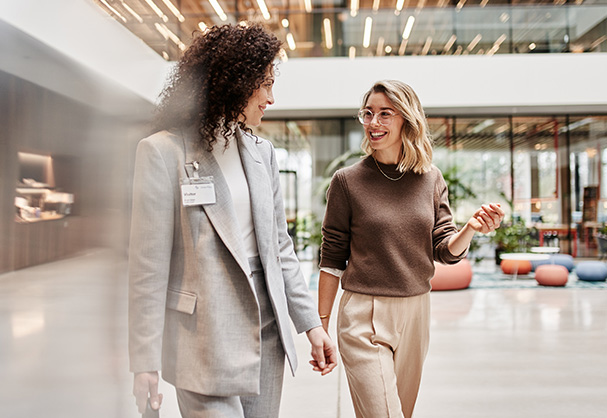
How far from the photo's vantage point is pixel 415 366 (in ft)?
6.93

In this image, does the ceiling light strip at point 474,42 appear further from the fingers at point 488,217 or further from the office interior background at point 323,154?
the fingers at point 488,217

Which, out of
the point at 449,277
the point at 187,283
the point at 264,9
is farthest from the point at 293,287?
the point at 264,9

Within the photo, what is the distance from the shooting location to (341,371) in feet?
14.0

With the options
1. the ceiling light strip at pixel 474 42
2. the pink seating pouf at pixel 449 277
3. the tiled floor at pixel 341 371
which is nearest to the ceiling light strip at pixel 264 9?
the ceiling light strip at pixel 474 42

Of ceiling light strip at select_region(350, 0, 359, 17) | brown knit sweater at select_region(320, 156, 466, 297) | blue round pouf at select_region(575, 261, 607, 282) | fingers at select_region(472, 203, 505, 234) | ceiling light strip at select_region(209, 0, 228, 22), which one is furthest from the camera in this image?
ceiling light strip at select_region(350, 0, 359, 17)

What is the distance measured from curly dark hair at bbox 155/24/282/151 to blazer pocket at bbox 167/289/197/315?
1.29ft

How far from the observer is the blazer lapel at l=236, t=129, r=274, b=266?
57.8 inches

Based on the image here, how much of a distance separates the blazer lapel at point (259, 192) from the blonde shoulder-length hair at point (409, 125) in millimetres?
718

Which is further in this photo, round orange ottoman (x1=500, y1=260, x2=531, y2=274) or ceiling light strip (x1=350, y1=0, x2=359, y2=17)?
ceiling light strip (x1=350, y1=0, x2=359, y2=17)

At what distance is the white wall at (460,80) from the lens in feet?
34.0

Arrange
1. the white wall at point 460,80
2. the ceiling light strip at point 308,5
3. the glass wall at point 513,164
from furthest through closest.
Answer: the glass wall at point 513,164 < the ceiling light strip at point 308,5 < the white wall at point 460,80

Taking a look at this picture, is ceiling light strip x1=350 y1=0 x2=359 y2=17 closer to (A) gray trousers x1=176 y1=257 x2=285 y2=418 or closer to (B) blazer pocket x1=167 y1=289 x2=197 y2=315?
(A) gray trousers x1=176 y1=257 x2=285 y2=418

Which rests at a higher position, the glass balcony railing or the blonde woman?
the glass balcony railing

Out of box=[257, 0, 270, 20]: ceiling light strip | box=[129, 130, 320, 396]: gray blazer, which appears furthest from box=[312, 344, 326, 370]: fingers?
box=[257, 0, 270, 20]: ceiling light strip
